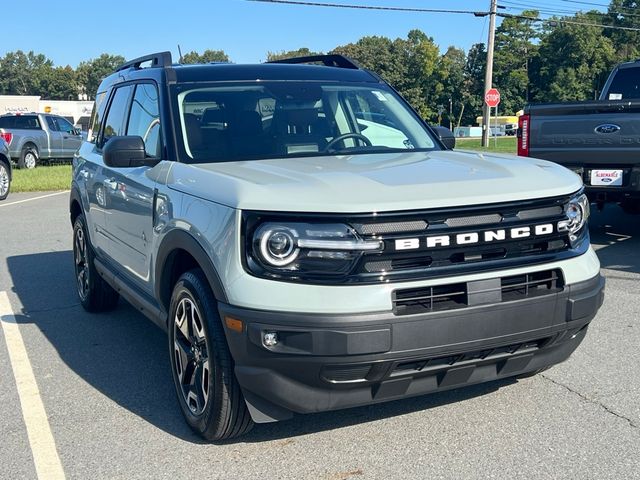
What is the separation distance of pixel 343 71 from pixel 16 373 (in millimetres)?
3027

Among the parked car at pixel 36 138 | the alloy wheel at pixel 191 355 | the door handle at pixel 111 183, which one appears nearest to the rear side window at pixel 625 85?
the door handle at pixel 111 183

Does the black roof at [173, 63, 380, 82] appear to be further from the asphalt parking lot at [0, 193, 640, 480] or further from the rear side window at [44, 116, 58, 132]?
the rear side window at [44, 116, 58, 132]

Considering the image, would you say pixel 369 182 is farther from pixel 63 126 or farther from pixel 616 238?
pixel 63 126

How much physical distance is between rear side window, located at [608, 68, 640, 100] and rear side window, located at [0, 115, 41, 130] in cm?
1882

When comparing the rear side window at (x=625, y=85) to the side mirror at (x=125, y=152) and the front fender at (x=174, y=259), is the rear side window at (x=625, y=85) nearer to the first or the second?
the side mirror at (x=125, y=152)

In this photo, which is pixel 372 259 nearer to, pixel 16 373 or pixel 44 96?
pixel 16 373

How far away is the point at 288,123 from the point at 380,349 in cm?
195

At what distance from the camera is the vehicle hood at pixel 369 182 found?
302 cm

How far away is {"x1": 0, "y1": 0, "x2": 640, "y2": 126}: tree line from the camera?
86.2 meters

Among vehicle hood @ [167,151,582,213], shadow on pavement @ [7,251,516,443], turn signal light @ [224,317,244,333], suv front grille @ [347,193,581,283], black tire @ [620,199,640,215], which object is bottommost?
shadow on pavement @ [7,251,516,443]

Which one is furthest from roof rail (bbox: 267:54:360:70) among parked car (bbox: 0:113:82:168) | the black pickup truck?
parked car (bbox: 0:113:82:168)

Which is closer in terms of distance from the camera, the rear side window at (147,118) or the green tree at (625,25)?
the rear side window at (147,118)

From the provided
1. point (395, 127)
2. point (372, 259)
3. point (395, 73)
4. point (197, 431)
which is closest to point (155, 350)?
point (197, 431)

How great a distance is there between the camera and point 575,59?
87.7 meters
